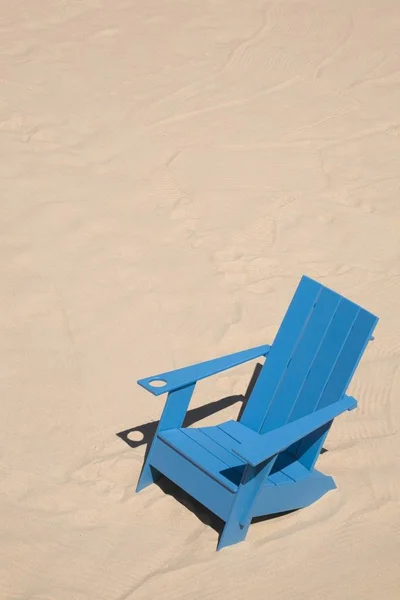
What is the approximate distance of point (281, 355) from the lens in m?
4.29

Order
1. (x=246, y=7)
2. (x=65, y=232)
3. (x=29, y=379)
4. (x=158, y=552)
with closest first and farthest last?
(x=158, y=552) → (x=29, y=379) → (x=65, y=232) → (x=246, y=7)

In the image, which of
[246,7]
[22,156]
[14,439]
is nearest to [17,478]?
[14,439]

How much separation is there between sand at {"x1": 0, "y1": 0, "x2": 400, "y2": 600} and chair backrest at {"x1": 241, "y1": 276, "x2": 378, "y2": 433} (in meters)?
0.40

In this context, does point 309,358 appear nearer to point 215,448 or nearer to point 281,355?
point 281,355

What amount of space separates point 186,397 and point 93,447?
0.57 m

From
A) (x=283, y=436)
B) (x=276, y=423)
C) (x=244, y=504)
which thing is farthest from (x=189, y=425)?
(x=283, y=436)

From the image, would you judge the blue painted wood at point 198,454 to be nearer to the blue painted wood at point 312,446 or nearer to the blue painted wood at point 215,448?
the blue painted wood at point 215,448

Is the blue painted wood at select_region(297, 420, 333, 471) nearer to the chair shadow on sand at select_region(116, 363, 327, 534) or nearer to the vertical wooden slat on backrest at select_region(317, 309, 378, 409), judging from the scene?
the vertical wooden slat on backrest at select_region(317, 309, 378, 409)

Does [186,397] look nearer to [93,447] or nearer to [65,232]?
[93,447]

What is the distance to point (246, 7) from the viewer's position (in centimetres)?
855

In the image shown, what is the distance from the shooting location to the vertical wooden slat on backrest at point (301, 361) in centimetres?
419

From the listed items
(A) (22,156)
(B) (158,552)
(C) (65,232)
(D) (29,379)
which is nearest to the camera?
(B) (158,552)

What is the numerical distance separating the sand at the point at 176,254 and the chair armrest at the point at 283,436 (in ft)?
1.60

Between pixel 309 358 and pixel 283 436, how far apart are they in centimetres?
67
